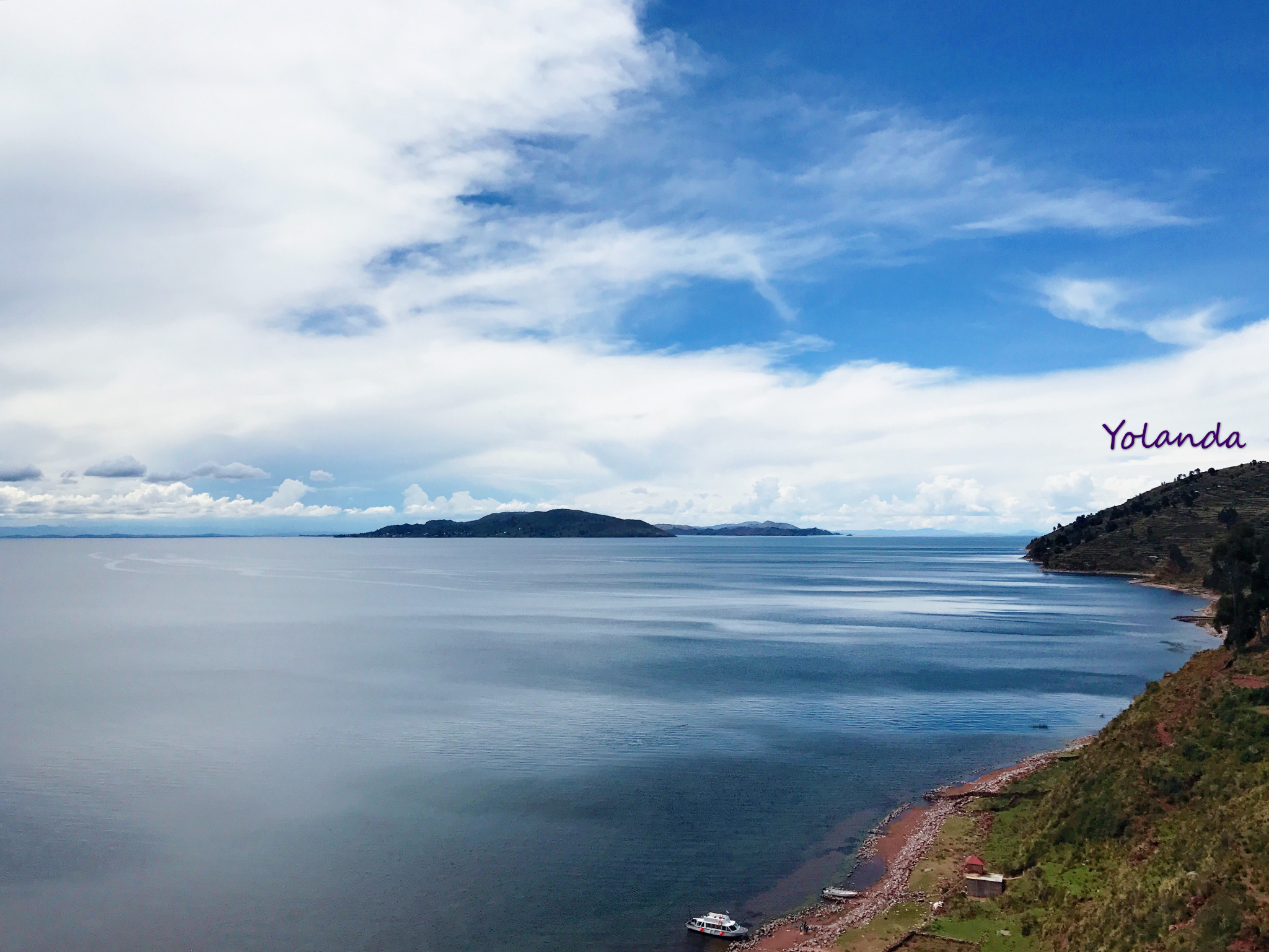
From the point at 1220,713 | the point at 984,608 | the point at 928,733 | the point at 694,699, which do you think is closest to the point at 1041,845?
the point at 1220,713

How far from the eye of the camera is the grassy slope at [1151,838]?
80.6ft

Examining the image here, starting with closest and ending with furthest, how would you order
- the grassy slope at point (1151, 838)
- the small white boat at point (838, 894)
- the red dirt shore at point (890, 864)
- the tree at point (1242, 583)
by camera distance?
1. the grassy slope at point (1151, 838)
2. the red dirt shore at point (890, 864)
3. the small white boat at point (838, 894)
4. the tree at point (1242, 583)

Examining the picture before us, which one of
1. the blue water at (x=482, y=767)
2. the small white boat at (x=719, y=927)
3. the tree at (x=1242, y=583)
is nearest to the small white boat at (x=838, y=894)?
the blue water at (x=482, y=767)

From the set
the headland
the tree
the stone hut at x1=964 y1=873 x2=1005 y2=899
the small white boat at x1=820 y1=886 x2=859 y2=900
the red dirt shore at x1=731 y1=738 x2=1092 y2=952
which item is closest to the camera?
the headland

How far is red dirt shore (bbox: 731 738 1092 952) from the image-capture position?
33438mm

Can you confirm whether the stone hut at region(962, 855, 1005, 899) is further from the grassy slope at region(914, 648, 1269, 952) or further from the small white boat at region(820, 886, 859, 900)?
the small white boat at region(820, 886, 859, 900)

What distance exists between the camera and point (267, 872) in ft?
135

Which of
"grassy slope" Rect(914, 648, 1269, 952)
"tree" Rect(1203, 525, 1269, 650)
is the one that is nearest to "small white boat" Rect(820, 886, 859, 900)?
"grassy slope" Rect(914, 648, 1269, 952)

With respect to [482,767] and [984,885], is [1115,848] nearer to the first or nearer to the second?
[984,885]

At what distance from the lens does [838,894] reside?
3734cm

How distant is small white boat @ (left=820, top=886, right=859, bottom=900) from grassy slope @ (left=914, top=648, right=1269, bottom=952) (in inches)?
151

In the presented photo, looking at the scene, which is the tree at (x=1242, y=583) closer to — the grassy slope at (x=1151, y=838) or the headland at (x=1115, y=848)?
the headland at (x=1115, y=848)

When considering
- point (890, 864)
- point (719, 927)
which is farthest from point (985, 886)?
point (719, 927)

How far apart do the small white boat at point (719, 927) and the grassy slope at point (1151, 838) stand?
763 centimetres
